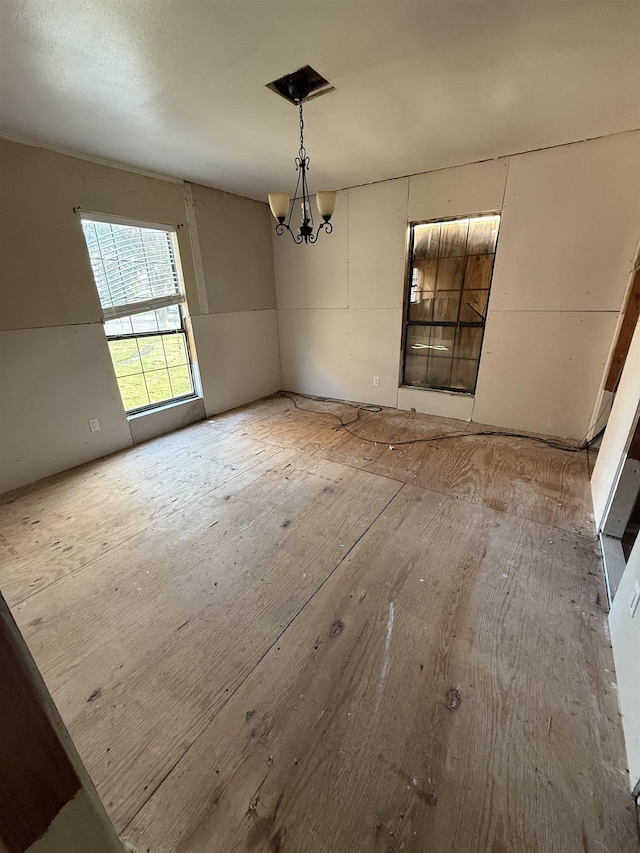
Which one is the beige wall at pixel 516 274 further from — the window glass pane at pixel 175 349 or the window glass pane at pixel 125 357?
the window glass pane at pixel 125 357

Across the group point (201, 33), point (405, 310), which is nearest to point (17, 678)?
point (201, 33)

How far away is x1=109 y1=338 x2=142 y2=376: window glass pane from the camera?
3303mm

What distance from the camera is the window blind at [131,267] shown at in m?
3.05

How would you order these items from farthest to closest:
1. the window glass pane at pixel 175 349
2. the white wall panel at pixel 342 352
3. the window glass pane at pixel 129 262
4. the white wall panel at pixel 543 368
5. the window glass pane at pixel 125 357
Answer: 1. the white wall panel at pixel 342 352
2. the window glass pane at pixel 175 349
3. the window glass pane at pixel 125 357
4. the white wall panel at pixel 543 368
5. the window glass pane at pixel 129 262

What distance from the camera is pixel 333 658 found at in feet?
4.69

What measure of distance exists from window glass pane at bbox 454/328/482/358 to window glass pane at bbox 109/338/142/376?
3410 mm

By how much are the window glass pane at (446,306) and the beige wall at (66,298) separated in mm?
2537

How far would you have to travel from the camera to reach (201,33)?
1570mm

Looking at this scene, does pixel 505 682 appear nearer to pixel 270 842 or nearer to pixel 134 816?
pixel 270 842

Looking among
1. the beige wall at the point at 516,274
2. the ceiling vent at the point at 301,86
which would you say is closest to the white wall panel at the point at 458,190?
the beige wall at the point at 516,274

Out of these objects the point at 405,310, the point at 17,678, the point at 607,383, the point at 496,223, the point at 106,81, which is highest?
the point at 106,81

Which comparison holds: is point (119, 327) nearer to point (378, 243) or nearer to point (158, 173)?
point (158, 173)

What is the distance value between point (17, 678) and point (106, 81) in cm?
275

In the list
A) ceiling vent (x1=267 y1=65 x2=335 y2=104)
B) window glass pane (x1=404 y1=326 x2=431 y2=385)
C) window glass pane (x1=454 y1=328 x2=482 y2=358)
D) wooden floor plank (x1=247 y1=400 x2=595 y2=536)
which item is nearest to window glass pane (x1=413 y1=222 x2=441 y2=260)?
window glass pane (x1=404 y1=326 x2=431 y2=385)
